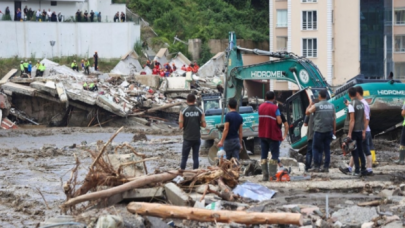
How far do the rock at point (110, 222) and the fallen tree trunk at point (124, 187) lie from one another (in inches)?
49.7

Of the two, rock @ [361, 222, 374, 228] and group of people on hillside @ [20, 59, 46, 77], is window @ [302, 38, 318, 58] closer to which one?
group of people on hillside @ [20, 59, 46, 77]

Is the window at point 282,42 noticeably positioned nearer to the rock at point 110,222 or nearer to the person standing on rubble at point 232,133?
the person standing on rubble at point 232,133

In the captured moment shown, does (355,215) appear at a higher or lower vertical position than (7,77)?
lower

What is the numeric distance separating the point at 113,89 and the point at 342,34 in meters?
21.6

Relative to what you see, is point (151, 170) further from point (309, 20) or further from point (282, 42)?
point (282, 42)

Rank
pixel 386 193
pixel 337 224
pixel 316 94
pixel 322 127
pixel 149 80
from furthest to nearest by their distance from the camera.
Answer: pixel 149 80
pixel 316 94
pixel 322 127
pixel 386 193
pixel 337 224

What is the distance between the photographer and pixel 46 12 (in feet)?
179

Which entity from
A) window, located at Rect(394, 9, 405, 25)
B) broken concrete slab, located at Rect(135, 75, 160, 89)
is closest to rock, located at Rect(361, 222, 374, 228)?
broken concrete slab, located at Rect(135, 75, 160, 89)

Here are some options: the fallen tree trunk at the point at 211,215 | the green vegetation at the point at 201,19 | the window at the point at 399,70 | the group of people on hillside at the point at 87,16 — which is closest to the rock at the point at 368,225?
the fallen tree trunk at the point at 211,215

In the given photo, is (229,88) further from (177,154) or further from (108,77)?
(108,77)

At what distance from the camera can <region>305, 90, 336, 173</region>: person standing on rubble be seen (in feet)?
51.1

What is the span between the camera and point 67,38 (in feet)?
179

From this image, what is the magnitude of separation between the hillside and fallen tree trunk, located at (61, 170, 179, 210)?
4731 cm

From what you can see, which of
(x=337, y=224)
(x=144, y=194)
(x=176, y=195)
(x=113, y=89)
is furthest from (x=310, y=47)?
(x=337, y=224)
